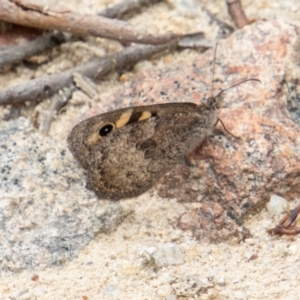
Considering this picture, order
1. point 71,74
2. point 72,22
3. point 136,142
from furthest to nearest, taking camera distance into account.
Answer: point 71,74 → point 72,22 → point 136,142

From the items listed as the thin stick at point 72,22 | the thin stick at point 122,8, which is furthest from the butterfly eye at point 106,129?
the thin stick at point 122,8

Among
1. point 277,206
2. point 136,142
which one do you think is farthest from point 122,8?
point 277,206

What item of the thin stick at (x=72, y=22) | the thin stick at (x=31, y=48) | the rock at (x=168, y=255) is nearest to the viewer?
the rock at (x=168, y=255)

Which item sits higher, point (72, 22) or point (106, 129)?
point (72, 22)

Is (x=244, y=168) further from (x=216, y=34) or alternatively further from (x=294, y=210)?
(x=216, y=34)

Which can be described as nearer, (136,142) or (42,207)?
(42,207)

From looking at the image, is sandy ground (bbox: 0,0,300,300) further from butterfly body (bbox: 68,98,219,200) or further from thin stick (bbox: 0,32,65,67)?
thin stick (bbox: 0,32,65,67)

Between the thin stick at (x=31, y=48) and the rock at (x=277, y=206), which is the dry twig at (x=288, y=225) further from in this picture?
the thin stick at (x=31, y=48)

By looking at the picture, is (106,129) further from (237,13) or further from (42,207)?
(237,13)
